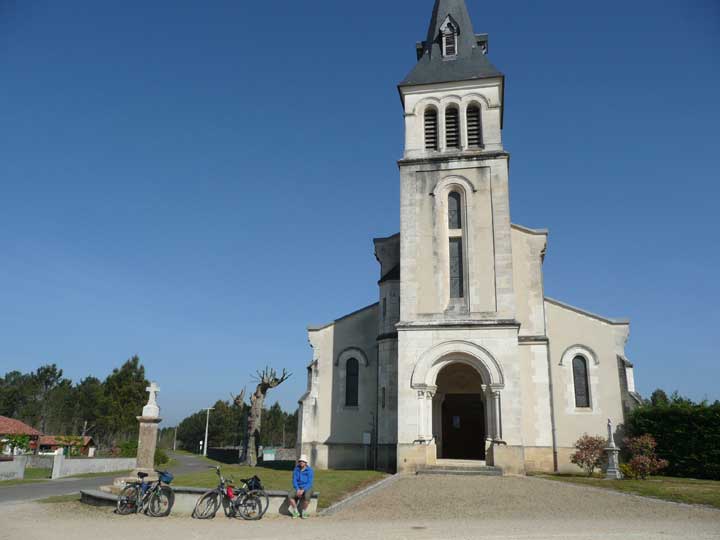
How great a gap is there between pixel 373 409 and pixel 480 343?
6917 millimetres

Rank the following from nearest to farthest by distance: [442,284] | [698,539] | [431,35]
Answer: [698,539] < [442,284] < [431,35]

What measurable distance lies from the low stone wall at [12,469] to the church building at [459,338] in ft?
42.4

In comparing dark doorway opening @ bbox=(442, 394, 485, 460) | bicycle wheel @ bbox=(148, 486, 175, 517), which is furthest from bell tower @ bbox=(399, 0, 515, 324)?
bicycle wheel @ bbox=(148, 486, 175, 517)

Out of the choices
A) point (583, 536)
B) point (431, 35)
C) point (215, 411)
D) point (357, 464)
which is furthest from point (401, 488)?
point (215, 411)

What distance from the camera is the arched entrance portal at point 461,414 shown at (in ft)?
86.5

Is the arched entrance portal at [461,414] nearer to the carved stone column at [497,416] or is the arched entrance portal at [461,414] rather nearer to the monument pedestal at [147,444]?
the carved stone column at [497,416]

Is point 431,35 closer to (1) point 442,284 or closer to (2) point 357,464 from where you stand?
(1) point 442,284

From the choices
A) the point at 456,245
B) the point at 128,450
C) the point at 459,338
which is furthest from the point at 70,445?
the point at 456,245

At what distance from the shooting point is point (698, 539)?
927 cm

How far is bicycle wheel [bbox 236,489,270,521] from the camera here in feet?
40.0

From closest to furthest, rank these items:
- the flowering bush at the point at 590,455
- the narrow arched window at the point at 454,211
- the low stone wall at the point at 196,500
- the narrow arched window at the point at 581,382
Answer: the low stone wall at the point at 196,500 < the flowering bush at the point at 590,455 < the narrow arched window at the point at 581,382 < the narrow arched window at the point at 454,211

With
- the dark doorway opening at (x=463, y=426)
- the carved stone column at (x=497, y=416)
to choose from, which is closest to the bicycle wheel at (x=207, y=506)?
the carved stone column at (x=497, y=416)

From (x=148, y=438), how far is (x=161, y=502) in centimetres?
333

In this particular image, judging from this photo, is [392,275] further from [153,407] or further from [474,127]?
[153,407]
